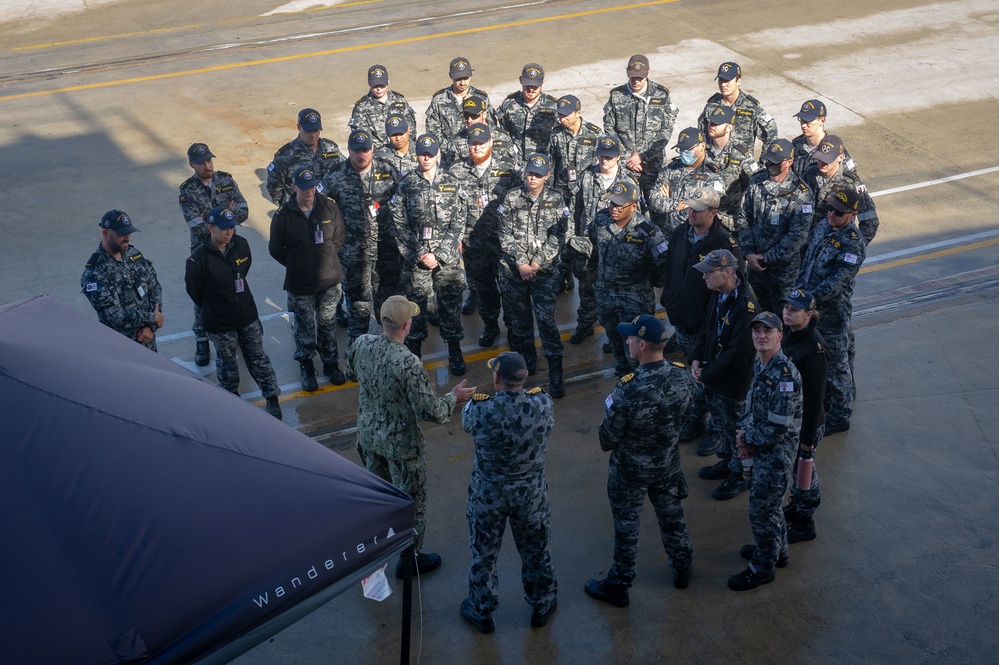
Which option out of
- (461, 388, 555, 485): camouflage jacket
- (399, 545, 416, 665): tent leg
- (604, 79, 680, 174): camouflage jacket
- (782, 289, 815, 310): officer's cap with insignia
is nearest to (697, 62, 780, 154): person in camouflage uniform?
(604, 79, 680, 174): camouflage jacket

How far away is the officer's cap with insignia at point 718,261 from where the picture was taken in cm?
665

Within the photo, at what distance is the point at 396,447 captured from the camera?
6.12 m

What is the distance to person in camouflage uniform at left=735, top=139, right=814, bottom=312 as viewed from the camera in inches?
327

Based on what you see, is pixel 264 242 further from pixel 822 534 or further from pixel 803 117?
pixel 822 534

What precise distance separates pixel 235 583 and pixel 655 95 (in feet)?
27.9

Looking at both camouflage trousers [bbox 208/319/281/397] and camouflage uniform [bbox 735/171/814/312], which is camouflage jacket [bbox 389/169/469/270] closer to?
camouflage trousers [bbox 208/319/281/397]

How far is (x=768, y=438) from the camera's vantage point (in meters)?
5.86

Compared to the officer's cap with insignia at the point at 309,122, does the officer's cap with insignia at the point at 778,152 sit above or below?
below

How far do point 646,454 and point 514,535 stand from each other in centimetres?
93

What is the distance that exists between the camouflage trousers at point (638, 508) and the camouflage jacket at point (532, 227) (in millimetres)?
2796

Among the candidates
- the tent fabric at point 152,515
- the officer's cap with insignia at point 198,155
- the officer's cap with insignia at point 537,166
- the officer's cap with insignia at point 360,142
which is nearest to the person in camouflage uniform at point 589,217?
the officer's cap with insignia at point 537,166

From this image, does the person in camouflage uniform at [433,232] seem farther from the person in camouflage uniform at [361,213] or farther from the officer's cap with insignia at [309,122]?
the officer's cap with insignia at [309,122]

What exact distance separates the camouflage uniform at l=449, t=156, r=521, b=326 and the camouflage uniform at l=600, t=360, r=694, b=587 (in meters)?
3.36

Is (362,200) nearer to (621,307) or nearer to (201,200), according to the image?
(201,200)
